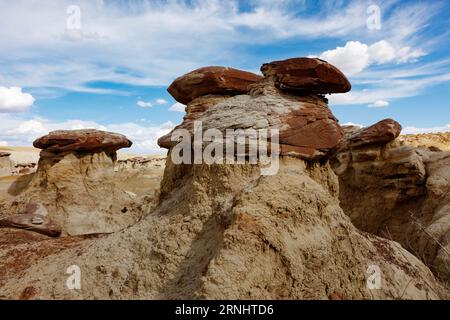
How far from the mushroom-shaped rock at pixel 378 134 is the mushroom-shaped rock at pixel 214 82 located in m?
3.66

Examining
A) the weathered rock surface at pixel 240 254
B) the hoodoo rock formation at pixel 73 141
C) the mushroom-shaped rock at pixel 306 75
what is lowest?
the weathered rock surface at pixel 240 254

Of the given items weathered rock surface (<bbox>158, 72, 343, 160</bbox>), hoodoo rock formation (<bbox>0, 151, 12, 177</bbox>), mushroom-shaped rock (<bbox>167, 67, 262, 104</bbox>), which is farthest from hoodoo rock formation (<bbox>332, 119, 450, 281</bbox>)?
hoodoo rock formation (<bbox>0, 151, 12, 177</bbox>)

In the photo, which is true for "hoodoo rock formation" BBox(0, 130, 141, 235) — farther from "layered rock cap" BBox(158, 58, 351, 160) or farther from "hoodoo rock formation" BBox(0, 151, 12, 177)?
"layered rock cap" BBox(158, 58, 351, 160)

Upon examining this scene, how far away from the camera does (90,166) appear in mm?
11273

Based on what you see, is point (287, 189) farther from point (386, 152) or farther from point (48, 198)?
point (48, 198)

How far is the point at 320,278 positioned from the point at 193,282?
1016 millimetres

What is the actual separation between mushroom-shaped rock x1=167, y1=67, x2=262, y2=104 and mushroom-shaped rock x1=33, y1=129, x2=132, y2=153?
478 centimetres

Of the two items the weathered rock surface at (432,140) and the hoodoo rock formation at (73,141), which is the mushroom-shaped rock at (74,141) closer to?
the hoodoo rock formation at (73,141)

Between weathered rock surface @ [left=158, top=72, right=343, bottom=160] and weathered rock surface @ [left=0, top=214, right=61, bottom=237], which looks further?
weathered rock surface @ [left=0, top=214, right=61, bottom=237]

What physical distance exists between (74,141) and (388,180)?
25.8ft

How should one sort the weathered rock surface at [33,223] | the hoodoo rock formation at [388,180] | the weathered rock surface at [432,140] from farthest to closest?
the weathered rock surface at [432,140] → the hoodoo rock formation at [388,180] → the weathered rock surface at [33,223]

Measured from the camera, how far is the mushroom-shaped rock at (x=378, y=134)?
30.2 ft

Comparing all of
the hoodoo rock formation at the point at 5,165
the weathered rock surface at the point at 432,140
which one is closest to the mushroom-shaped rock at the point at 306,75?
the hoodoo rock formation at the point at 5,165

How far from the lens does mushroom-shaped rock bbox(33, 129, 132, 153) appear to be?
35.5ft
